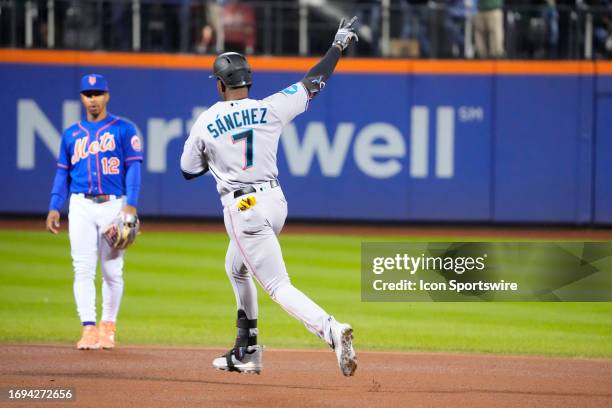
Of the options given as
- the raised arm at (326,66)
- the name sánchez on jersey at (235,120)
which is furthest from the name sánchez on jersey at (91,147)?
the raised arm at (326,66)

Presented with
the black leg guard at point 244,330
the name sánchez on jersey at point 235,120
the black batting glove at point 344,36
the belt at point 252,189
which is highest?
the black batting glove at point 344,36

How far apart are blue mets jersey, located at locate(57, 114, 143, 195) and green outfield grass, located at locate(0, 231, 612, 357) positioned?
1.33m

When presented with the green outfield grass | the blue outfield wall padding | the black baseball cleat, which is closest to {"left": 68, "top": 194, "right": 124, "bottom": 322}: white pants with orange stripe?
the green outfield grass

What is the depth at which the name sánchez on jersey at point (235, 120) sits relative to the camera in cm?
636

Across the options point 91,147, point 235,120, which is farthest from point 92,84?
point 235,120

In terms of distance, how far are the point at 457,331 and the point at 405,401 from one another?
9.83 feet

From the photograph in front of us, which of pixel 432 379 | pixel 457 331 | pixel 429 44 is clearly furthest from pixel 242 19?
pixel 432 379

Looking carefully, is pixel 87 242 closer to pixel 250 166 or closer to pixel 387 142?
pixel 250 166

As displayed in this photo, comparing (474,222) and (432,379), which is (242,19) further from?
(432,379)

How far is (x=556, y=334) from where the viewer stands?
9.01 metres

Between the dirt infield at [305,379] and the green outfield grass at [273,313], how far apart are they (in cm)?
56

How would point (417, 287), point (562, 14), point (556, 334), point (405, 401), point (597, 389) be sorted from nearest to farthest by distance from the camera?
point (405, 401) → point (597, 389) → point (556, 334) → point (417, 287) → point (562, 14)

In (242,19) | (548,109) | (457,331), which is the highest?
(242,19)

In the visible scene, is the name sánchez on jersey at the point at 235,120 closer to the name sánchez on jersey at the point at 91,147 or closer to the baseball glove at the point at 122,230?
the baseball glove at the point at 122,230
